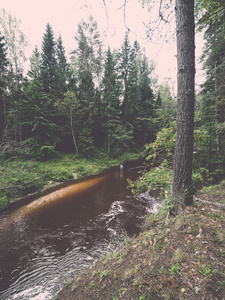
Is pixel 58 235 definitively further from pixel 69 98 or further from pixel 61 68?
pixel 61 68

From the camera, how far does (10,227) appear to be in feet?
18.3

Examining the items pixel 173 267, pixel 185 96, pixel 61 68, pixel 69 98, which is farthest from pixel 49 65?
pixel 173 267

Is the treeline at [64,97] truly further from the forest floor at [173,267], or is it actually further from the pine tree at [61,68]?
the forest floor at [173,267]

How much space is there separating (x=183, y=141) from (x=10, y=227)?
25.3 feet

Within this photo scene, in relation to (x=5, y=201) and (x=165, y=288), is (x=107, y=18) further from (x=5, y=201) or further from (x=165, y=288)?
(x=5, y=201)

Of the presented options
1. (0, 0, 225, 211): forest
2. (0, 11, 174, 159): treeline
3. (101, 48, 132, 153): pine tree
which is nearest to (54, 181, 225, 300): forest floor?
(0, 0, 225, 211): forest

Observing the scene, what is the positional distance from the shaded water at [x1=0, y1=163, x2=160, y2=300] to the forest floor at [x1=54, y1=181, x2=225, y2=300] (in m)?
1.28

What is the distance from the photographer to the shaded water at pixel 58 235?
3424 mm

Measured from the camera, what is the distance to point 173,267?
1668 millimetres

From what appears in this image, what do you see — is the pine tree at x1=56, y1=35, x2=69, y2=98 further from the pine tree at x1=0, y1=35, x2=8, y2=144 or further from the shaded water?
the shaded water

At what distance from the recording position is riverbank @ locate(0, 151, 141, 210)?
298 inches

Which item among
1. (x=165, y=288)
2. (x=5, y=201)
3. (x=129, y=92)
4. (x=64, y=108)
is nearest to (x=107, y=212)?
(x=165, y=288)

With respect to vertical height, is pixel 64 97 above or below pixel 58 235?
above

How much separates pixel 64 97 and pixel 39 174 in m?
12.1
